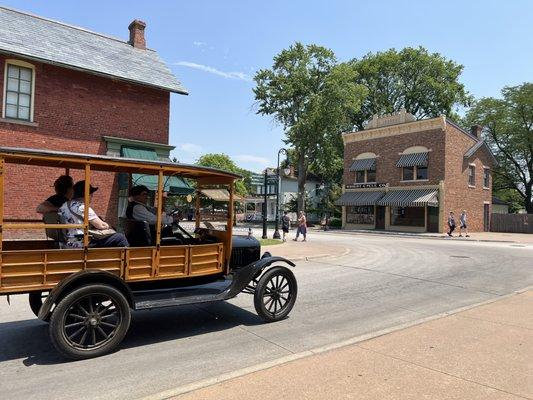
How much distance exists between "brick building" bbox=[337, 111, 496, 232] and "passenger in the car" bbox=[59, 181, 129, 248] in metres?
31.2

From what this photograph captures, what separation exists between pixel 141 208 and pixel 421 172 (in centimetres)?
Answer: 3311

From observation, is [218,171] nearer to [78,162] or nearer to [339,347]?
[78,162]

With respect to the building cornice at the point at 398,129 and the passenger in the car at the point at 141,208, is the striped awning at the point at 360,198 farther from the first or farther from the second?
the passenger in the car at the point at 141,208

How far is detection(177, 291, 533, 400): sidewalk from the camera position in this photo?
3830 millimetres

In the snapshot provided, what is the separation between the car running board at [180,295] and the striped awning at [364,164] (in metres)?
34.9

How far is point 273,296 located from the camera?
21.1 feet

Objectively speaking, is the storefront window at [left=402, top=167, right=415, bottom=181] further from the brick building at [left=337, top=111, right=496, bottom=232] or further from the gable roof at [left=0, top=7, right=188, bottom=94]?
Answer: the gable roof at [left=0, top=7, right=188, bottom=94]

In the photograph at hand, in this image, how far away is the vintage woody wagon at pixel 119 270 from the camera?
15.3ft

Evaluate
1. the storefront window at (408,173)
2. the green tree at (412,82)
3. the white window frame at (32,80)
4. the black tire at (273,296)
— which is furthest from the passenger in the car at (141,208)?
the green tree at (412,82)

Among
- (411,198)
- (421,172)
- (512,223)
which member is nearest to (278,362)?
(411,198)

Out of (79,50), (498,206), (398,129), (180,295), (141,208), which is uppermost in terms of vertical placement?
(398,129)

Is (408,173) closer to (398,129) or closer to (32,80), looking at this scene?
(398,129)

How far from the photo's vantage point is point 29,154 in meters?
4.66

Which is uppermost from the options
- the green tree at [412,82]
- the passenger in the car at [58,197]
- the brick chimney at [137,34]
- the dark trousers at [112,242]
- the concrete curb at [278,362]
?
the green tree at [412,82]
